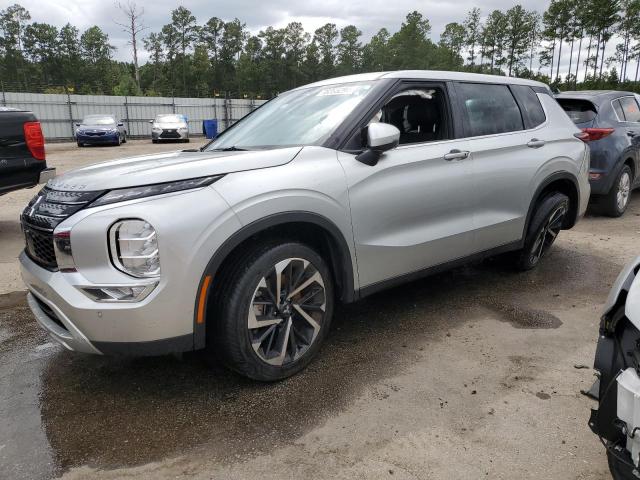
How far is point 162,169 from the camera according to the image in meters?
2.61

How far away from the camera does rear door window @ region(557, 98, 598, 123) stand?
695 centimetres

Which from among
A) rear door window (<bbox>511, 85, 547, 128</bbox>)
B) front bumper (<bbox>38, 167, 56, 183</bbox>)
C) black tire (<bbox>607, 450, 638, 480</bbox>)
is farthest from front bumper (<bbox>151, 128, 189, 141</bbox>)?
black tire (<bbox>607, 450, 638, 480</bbox>)

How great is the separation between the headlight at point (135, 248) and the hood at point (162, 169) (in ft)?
0.81

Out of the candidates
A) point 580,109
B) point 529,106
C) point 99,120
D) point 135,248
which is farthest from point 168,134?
point 135,248

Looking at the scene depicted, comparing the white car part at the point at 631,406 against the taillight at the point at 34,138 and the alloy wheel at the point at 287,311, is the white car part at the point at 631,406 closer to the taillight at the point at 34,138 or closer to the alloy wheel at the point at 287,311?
the alloy wheel at the point at 287,311

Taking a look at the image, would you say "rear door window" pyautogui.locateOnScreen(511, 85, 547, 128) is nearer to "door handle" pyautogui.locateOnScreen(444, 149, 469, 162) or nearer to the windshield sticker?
"door handle" pyautogui.locateOnScreen(444, 149, 469, 162)

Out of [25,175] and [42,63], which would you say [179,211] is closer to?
[25,175]

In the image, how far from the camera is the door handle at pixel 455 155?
3.60 metres

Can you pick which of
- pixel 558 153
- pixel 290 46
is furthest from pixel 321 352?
pixel 290 46

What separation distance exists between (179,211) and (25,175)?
14.7 ft

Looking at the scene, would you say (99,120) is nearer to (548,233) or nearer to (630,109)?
(630,109)

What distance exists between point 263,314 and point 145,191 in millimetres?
875

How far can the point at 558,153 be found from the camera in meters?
4.55

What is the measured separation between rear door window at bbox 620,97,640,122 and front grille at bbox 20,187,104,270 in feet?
24.5
